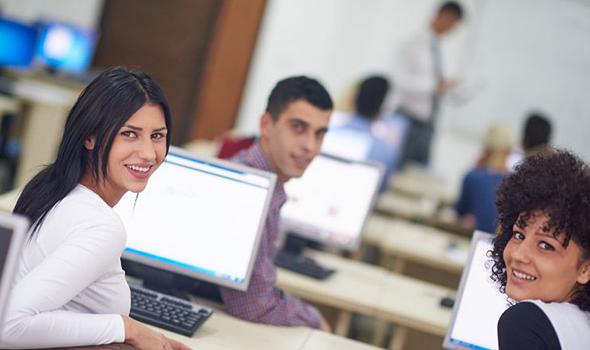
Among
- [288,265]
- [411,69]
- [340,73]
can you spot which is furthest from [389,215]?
[340,73]

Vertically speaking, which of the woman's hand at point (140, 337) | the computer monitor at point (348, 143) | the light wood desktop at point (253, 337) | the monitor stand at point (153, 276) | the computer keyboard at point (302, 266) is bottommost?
the computer keyboard at point (302, 266)

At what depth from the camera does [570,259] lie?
6.47 feet

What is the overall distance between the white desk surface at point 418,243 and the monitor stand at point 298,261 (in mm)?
830

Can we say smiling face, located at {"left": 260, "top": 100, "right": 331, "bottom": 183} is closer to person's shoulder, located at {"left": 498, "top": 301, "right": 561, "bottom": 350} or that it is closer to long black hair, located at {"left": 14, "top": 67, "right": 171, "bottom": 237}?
long black hair, located at {"left": 14, "top": 67, "right": 171, "bottom": 237}

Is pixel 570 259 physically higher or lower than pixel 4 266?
higher

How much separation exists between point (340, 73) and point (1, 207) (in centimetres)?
697

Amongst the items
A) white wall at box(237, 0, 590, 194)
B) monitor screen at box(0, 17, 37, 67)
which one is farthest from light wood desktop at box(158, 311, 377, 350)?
white wall at box(237, 0, 590, 194)

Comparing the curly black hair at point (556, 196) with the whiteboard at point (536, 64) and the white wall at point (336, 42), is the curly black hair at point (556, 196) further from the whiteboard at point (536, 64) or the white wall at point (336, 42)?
the whiteboard at point (536, 64)

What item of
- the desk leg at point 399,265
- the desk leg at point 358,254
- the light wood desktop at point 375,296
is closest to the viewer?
the light wood desktop at point 375,296

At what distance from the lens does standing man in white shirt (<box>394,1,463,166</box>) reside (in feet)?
22.8

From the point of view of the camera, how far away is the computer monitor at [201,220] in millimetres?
2734

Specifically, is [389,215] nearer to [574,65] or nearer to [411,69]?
[411,69]

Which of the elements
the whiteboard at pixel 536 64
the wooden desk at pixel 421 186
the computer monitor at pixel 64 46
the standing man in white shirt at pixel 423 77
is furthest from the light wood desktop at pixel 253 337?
the whiteboard at pixel 536 64

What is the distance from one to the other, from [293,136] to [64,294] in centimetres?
140
